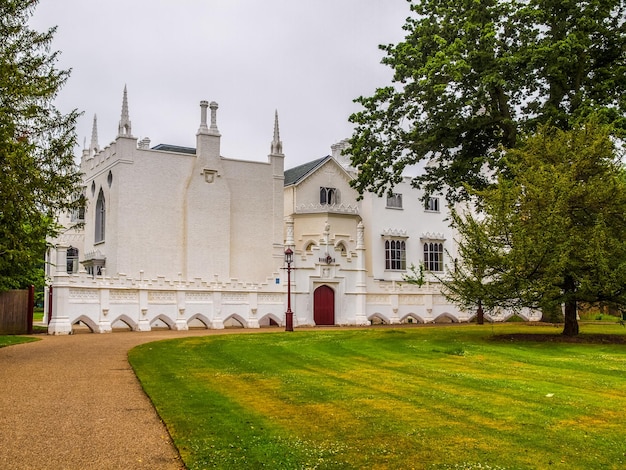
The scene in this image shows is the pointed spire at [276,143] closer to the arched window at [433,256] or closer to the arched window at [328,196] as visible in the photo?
the arched window at [328,196]

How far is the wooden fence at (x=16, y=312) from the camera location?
3127cm

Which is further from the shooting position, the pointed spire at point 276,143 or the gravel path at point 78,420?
the pointed spire at point 276,143

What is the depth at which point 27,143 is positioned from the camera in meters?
19.2

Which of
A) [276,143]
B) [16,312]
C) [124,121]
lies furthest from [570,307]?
[124,121]

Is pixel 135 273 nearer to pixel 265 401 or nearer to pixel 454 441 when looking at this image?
pixel 265 401

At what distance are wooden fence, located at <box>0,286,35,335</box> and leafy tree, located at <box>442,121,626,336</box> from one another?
1964cm

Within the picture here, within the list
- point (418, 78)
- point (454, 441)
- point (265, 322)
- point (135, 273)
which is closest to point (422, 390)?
point (454, 441)

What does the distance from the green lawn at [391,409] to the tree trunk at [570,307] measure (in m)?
5.34

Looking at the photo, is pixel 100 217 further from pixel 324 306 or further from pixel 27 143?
pixel 27 143

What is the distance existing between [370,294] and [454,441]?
3323 cm

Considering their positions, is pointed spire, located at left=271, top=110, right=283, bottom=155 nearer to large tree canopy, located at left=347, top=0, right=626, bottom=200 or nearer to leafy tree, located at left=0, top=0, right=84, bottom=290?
large tree canopy, located at left=347, top=0, right=626, bottom=200

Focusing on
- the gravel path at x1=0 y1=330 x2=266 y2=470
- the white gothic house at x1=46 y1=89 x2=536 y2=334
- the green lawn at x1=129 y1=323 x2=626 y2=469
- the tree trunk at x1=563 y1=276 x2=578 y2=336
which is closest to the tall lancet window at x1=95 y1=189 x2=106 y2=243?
the white gothic house at x1=46 y1=89 x2=536 y2=334

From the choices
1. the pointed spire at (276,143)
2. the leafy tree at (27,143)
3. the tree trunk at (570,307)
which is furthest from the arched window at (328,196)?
the leafy tree at (27,143)

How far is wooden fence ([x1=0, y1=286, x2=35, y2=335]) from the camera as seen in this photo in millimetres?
31266
